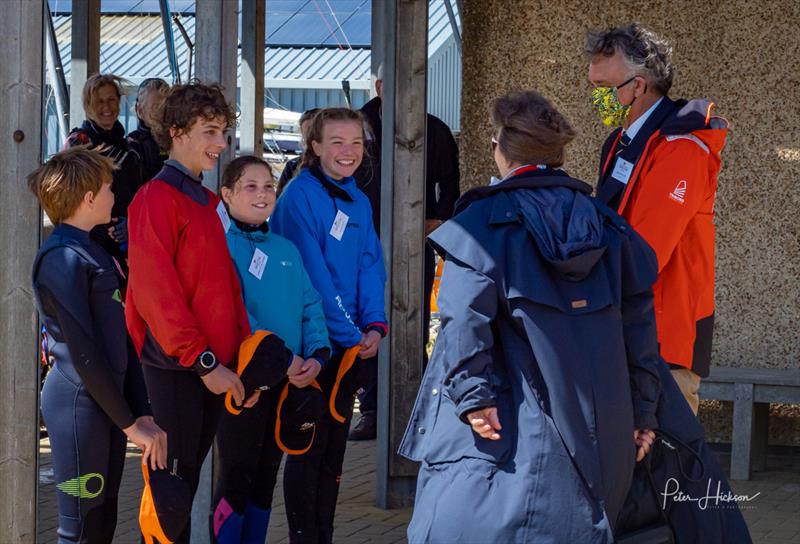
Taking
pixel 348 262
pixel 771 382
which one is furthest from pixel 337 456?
pixel 771 382

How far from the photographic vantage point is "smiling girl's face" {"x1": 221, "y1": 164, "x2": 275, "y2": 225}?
4.32 metres

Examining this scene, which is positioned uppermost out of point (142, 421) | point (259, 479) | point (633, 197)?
point (633, 197)

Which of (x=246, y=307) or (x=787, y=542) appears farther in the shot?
(x=787, y=542)

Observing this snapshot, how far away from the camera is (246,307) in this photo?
4293 millimetres

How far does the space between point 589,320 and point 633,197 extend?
1.17 meters

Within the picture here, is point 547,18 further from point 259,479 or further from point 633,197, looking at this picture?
point 259,479

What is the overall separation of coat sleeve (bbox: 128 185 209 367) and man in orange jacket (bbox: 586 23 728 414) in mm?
1519

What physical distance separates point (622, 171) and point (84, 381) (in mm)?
1978

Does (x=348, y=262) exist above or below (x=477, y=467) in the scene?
above

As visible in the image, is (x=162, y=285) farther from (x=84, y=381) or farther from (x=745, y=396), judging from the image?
(x=745, y=396)

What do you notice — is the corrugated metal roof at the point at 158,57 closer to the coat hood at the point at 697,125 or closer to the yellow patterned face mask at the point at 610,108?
the yellow patterned face mask at the point at 610,108

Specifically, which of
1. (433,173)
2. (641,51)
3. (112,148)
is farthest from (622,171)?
(112,148)

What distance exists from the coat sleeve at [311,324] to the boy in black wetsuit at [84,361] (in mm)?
730

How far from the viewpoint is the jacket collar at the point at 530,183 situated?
317 cm
